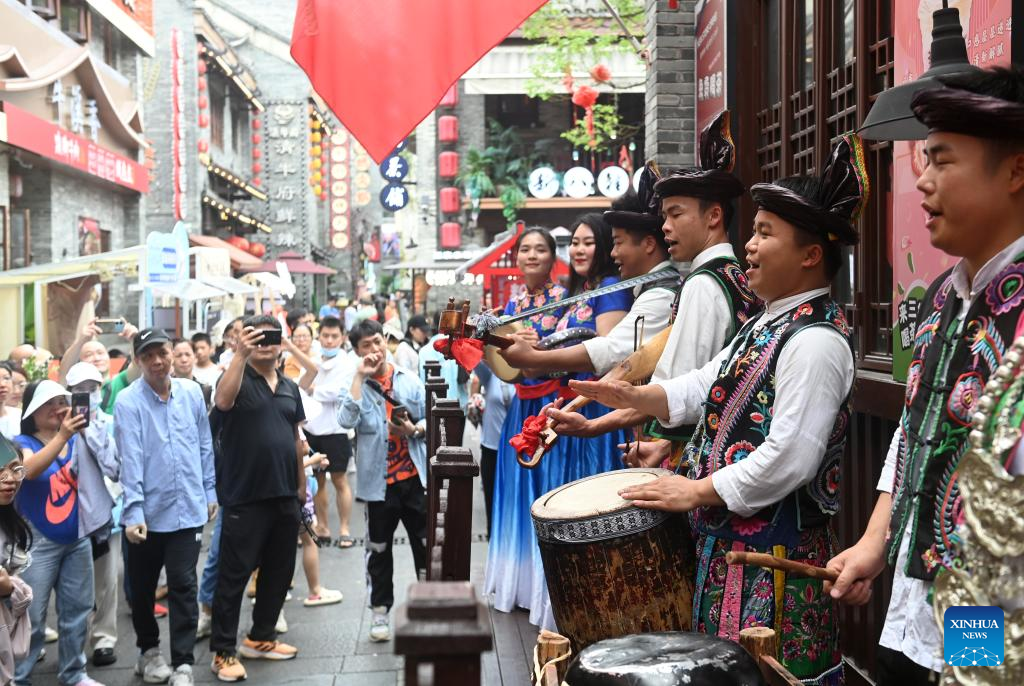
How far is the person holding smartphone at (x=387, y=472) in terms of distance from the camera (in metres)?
7.17

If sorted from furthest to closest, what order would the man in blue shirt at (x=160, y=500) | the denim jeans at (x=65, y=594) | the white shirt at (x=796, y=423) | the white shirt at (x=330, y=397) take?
the white shirt at (x=330, y=397) < the man in blue shirt at (x=160, y=500) < the denim jeans at (x=65, y=594) < the white shirt at (x=796, y=423)

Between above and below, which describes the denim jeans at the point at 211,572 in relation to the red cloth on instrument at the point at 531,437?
below

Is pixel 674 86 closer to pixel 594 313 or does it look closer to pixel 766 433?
pixel 594 313

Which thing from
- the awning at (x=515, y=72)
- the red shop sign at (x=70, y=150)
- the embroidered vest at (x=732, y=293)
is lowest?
the embroidered vest at (x=732, y=293)

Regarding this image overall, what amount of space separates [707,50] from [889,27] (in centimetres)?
276

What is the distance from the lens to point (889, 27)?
4.48 metres

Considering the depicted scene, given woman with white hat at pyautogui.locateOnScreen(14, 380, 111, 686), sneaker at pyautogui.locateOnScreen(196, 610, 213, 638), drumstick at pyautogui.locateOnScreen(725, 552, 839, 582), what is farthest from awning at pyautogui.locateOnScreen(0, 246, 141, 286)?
drumstick at pyautogui.locateOnScreen(725, 552, 839, 582)

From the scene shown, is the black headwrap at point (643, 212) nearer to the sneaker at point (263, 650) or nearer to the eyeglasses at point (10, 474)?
the eyeglasses at point (10, 474)

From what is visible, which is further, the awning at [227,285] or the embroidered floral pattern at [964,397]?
the awning at [227,285]

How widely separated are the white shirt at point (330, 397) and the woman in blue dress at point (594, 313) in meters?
4.89

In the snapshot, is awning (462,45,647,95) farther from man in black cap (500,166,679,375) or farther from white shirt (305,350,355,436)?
man in black cap (500,166,679,375)

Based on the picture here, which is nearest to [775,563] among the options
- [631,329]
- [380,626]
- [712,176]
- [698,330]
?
[698,330]

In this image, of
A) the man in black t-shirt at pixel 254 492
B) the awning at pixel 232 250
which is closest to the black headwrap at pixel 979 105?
the man in black t-shirt at pixel 254 492

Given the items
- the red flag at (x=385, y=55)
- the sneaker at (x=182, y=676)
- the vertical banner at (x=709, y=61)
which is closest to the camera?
the red flag at (x=385, y=55)
